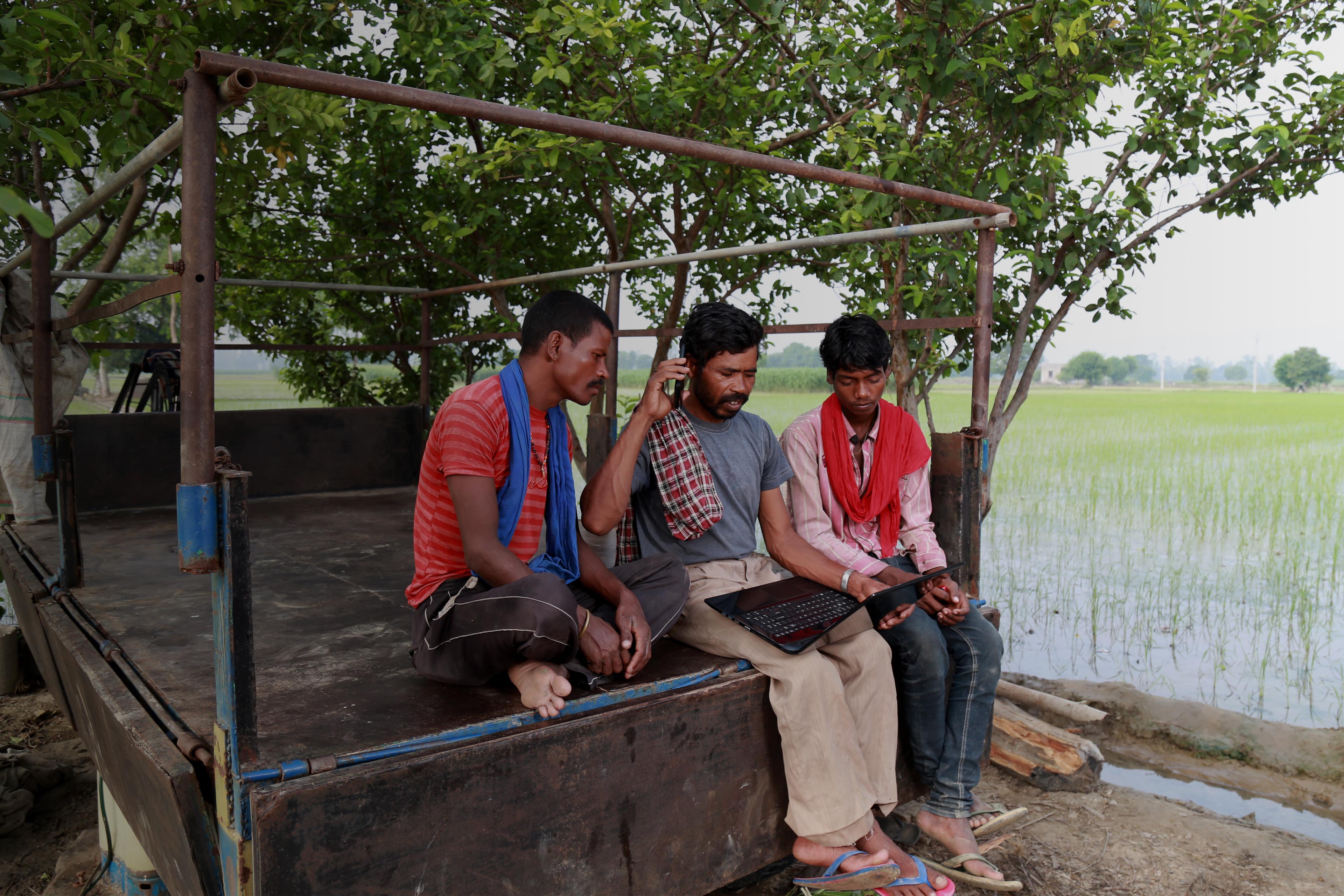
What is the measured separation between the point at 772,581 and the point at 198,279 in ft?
5.43

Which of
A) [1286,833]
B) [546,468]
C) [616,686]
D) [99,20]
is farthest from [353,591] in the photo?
[99,20]

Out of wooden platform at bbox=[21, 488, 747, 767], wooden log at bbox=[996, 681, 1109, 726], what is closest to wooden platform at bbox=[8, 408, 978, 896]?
wooden platform at bbox=[21, 488, 747, 767]

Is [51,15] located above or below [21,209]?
above

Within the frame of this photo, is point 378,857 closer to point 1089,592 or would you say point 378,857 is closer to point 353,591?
point 353,591

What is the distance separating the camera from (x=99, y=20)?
15.7ft

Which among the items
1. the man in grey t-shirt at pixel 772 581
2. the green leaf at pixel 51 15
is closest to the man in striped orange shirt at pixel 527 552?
the man in grey t-shirt at pixel 772 581

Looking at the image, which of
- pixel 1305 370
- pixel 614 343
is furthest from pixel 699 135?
pixel 1305 370

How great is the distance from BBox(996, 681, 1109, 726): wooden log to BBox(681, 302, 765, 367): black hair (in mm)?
2261

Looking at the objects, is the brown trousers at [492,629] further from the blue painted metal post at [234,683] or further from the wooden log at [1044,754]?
the wooden log at [1044,754]

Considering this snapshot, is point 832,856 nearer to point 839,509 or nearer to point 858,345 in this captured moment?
point 839,509

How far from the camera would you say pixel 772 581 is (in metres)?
2.54

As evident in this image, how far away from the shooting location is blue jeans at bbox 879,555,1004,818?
2.48m

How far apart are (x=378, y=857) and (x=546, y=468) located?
924 mm

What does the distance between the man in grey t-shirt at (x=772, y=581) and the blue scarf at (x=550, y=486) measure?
13cm
